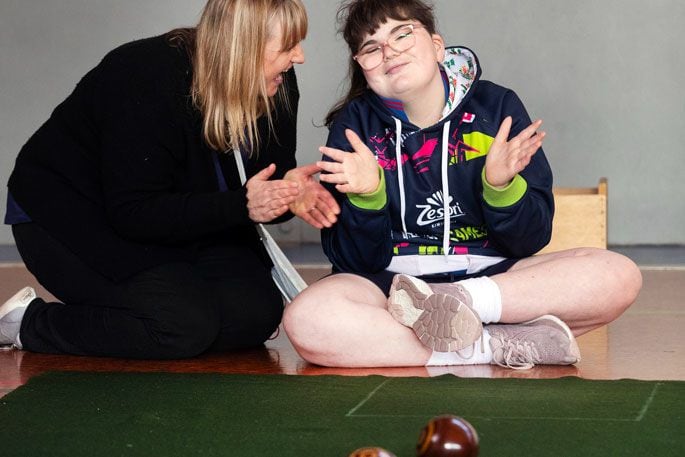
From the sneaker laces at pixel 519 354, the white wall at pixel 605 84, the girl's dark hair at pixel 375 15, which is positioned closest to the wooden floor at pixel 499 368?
the sneaker laces at pixel 519 354

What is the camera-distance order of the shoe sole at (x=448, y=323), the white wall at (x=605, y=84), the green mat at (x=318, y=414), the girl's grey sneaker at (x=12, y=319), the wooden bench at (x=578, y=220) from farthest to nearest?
the white wall at (x=605, y=84)
the wooden bench at (x=578, y=220)
the girl's grey sneaker at (x=12, y=319)
the shoe sole at (x=448, y=323)
the green mat at (x=318, y=414)

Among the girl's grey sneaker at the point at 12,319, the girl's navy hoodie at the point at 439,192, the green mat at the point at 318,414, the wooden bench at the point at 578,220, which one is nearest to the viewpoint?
the green mat at the point at 318,414

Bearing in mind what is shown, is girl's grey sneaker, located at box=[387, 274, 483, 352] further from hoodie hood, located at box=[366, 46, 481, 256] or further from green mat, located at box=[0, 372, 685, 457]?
hoodie hood, located at box=[366, 46, 481, 256]

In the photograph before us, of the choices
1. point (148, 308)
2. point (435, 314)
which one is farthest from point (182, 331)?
A: point (435, 314)

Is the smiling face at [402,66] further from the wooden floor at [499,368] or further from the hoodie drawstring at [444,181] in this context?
the wooden floor at [499,368]

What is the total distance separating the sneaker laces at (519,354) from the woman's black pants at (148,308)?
22.5 inches

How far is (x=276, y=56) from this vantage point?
6.92 ft

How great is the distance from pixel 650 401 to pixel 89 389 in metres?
0.96

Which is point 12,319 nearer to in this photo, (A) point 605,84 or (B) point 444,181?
(B) point 444,181

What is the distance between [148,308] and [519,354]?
0.77 metres

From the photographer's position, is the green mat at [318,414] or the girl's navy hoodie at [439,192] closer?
the green mat at [318,414]

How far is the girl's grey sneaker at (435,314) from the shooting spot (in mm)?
1930

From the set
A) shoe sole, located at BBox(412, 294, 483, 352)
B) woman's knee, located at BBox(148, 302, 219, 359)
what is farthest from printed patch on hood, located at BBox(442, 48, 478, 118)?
woman's knee, located at BBox(148, 302, 219, 359)

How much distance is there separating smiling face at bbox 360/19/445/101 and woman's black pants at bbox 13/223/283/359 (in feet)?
1.85
